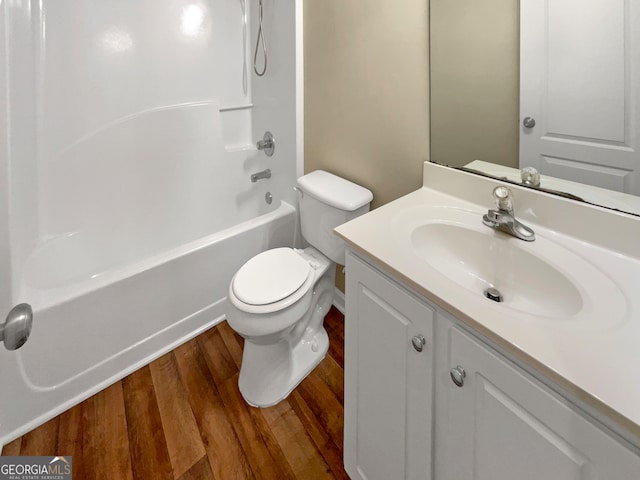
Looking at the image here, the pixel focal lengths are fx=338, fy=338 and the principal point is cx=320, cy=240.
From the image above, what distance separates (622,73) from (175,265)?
67.5 inches

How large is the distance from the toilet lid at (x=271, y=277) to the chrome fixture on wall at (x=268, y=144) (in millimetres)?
Answer: 858

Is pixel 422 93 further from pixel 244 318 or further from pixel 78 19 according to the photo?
pixel 78 19

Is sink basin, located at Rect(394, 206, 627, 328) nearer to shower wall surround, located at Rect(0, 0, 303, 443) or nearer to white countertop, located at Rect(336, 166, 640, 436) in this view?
white countertop, located at Rect(336, 166, 640, 436)

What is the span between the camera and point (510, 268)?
37.0 inches

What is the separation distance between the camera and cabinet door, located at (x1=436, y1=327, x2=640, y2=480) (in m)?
0.50

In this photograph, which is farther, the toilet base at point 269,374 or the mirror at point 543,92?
the toilet base at point 269,374

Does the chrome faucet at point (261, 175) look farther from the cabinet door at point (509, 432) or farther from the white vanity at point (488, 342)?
the cabinet door at point (509, 432)

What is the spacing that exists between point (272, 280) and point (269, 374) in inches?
16.9

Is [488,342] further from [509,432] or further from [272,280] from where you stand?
[272,280]

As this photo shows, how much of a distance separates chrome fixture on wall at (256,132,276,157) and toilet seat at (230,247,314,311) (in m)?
0.86

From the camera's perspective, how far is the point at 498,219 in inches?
37.8

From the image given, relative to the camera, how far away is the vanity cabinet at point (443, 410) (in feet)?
1.75

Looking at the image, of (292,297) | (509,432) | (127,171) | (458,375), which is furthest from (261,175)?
(509,432)

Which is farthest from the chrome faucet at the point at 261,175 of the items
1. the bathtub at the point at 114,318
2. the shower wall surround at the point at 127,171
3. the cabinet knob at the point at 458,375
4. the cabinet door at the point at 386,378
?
the cabinet knob at the point at 458,375
